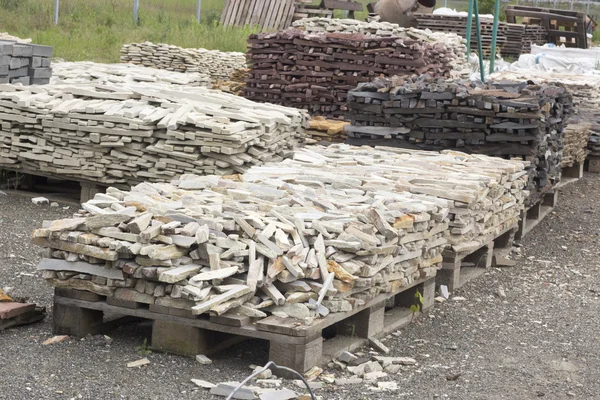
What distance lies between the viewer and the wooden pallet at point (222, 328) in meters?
5.37

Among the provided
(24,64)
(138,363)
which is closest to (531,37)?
(24,64)

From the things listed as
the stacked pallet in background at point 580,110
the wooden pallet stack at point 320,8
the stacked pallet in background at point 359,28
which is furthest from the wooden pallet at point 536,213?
the wooden pallet stack at point 320,8

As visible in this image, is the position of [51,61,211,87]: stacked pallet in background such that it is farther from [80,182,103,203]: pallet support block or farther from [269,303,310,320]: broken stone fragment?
[269,303,310,320]: broken stone fragment

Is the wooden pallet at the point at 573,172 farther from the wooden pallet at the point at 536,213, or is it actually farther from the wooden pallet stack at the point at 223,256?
the wooden pallet stack at the point at 223,256

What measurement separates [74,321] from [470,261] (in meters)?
4.44

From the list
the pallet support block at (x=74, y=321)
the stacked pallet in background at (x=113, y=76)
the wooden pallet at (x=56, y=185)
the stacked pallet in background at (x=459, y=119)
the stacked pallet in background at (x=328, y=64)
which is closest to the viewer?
the pallet support block at (x=74, y=321)

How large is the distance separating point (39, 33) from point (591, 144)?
39.6 feet

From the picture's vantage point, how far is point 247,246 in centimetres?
565

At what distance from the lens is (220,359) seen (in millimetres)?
5723

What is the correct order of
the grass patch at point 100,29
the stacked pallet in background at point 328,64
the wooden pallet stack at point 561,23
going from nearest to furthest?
the stacked pallet in background at point 328,64
the grass patch at point 100,29
the wooden pallet stack at point 561,23

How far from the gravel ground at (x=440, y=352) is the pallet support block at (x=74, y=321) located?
8 cm

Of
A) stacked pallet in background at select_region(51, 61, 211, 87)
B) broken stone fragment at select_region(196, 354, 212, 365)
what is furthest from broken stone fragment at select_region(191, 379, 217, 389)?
stacked pallet in background at select_region(51, 61, 211, 87)

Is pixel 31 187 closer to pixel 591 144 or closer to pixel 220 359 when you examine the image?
pixel 220 359

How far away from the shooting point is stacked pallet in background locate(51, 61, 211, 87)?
12781mm
